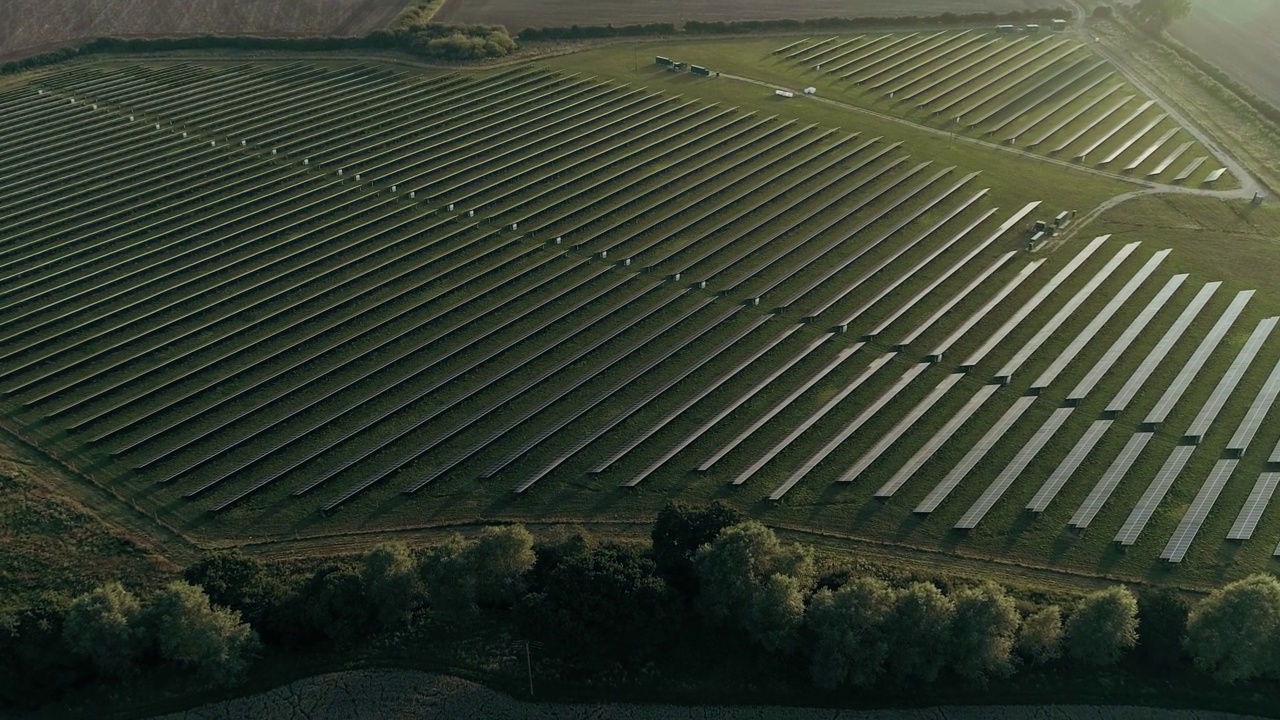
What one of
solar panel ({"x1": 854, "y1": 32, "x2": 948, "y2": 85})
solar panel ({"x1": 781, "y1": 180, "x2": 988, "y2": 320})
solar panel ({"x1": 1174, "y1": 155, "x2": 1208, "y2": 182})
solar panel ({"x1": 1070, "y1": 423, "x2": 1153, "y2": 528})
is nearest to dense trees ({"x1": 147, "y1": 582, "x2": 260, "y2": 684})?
solar panel ({"x1": 781, "y1": 180, "x2": 988, "y2": 320})

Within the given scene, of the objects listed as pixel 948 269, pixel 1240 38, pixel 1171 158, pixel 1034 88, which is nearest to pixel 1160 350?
pixel 948 269

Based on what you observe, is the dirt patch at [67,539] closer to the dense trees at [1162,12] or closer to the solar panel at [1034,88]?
the solar panel at [1034,88]

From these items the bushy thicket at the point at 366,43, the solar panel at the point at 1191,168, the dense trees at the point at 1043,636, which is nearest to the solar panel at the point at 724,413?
the dense trees at the point at 1043,636

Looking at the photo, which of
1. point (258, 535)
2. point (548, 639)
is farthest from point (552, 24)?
point (548, 639)

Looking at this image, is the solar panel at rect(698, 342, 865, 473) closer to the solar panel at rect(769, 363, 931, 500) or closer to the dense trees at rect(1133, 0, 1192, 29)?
the solar panel at rect(769, 363, 931, 500)

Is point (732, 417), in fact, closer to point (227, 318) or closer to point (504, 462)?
point (504, 462)

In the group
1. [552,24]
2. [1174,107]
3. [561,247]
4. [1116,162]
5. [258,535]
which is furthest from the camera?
[552,24]
